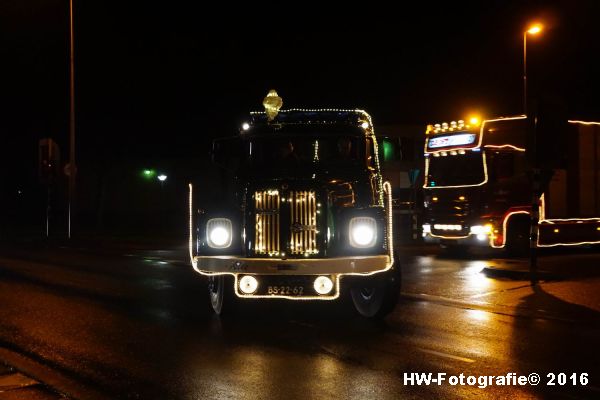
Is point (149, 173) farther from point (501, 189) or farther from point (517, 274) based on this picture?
point (517, 274)

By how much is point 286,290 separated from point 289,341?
0.71 meters

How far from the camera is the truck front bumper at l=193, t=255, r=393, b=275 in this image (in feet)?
28.7

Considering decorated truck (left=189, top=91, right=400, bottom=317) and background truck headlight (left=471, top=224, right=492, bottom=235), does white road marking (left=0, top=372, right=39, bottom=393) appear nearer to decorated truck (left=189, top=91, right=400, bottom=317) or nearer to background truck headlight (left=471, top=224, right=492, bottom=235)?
decorated truck (left=189, top=91, right=400, bottom=317)

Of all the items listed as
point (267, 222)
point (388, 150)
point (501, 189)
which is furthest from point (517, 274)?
point (267, 222)

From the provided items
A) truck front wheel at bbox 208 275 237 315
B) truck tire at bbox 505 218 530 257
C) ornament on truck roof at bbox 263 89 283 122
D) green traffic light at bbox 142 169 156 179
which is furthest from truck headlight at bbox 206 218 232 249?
green traffic light at bbox 142 169 156 179

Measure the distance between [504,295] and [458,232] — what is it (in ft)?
22.1

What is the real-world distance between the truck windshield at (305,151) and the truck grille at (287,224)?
104 cm

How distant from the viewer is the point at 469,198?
61.2ft

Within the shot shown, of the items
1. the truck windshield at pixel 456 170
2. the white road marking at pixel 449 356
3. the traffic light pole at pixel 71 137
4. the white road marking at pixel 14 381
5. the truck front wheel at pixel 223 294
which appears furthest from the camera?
the traffic light pole at pixel 71 137

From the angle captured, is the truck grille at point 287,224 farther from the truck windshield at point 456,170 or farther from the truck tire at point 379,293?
the truck windshield at point 456,170

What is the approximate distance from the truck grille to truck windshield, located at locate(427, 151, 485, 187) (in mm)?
10421

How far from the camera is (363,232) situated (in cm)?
894

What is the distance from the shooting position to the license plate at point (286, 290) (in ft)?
29.5

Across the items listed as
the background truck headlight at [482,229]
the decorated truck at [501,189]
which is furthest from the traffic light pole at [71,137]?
the background truck headlight at [482,229]
